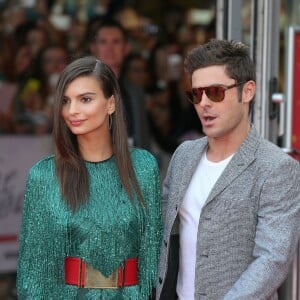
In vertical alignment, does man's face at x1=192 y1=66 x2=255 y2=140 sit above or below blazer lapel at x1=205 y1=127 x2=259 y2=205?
above

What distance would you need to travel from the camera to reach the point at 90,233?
10.3 ft

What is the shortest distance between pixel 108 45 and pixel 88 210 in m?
3.71

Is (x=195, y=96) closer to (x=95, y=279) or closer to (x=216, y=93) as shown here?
(x=216, y=93)

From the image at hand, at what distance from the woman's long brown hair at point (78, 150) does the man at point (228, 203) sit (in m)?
0.20

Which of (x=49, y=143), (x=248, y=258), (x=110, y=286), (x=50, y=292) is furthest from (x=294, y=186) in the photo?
(x=49, y=143)

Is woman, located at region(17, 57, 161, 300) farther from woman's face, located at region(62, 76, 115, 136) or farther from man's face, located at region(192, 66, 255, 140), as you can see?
man's face, located at region(192, 66, 255, 140)

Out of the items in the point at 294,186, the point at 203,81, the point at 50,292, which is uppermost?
the point at 203,81

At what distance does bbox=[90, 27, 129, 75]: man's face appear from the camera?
22.1ft

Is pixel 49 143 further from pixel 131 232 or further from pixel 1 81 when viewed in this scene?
pixel 131 232

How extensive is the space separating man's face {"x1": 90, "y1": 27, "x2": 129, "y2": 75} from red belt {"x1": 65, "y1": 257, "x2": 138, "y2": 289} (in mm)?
3645

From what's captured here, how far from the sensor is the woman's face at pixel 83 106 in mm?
3176

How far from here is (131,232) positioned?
319 cm

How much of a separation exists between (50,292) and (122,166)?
1.70ft

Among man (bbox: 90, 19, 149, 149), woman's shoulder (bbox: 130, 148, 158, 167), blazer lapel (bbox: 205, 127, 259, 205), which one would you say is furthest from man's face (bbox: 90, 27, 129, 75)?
blazer lapel (bbox: 205, 127, 259, 205)
